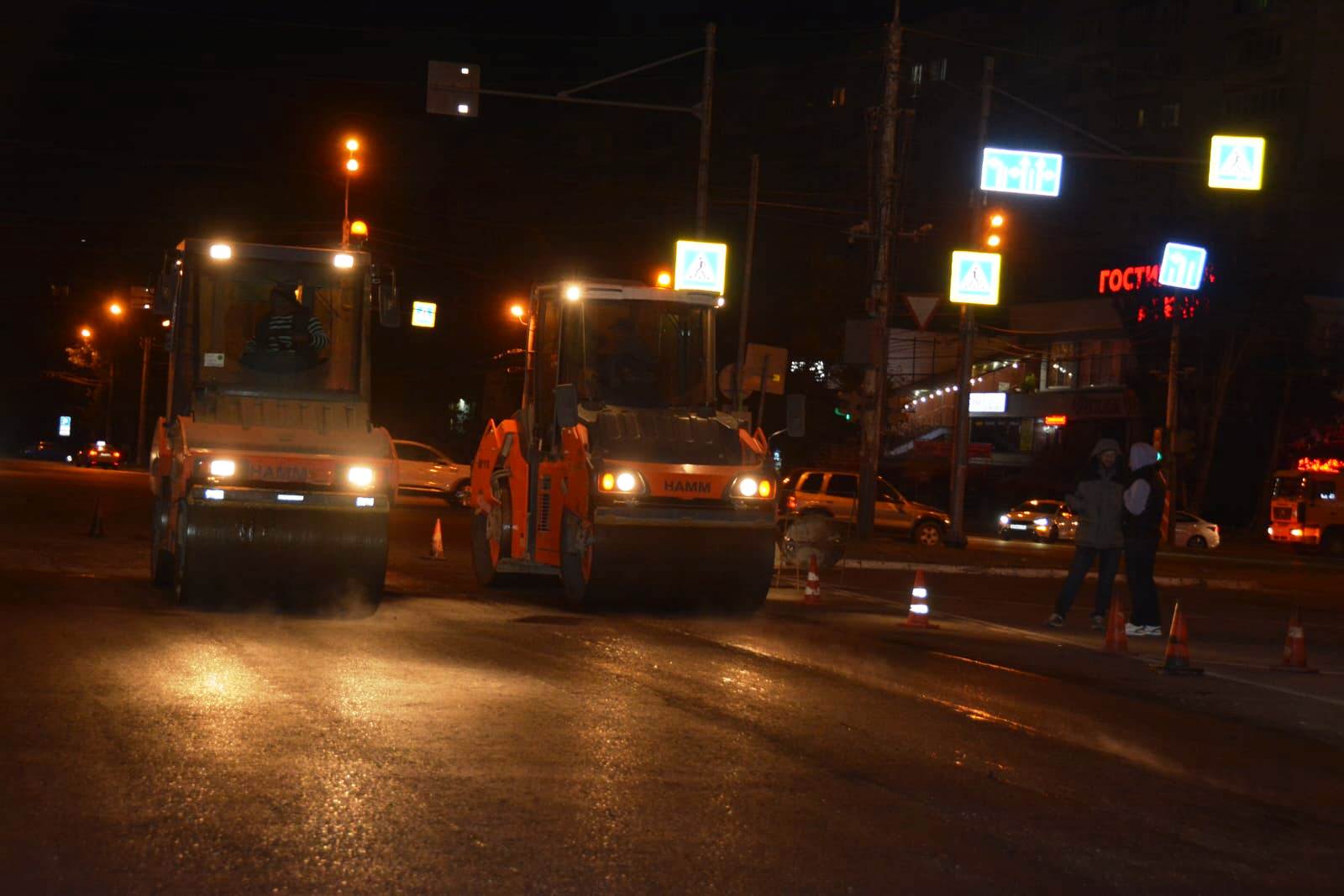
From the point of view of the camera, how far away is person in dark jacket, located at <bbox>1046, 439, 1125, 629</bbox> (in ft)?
52.4

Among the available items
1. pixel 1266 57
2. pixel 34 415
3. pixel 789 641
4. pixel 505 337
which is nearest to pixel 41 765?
pixel 789 641

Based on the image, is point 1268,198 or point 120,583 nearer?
point 120,583

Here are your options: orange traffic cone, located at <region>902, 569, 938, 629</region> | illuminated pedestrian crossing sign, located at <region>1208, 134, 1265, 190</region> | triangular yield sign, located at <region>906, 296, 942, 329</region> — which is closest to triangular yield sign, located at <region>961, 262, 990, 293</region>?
triangular yield sign, located at <region>906, 296, 942, 329</region>

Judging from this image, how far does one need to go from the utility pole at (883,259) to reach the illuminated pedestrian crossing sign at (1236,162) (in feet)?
23.3

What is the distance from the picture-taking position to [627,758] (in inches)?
320

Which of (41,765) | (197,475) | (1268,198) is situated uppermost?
(1268,198)

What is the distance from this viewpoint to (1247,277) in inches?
2061

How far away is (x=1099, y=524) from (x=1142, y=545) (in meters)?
0.71

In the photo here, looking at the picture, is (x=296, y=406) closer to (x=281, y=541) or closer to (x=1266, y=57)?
(x=281, y=541)

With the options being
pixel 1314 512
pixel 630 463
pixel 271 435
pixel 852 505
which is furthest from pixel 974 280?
pixel 1314 512

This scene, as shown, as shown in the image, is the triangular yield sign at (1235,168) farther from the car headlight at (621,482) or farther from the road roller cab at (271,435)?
the road roller cab at (271,435)

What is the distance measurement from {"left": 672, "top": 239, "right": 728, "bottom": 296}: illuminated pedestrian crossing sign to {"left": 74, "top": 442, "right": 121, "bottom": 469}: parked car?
137 feet

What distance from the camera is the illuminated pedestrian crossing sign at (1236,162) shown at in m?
21.9

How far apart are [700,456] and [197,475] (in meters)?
4.76
